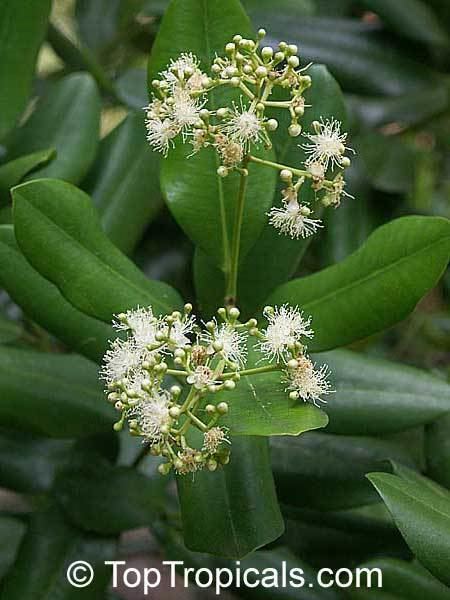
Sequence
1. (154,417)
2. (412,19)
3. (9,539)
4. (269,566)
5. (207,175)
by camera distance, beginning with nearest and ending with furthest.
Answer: (154,417) → (207,175) → (269,566) → (9,539) → (412,19)

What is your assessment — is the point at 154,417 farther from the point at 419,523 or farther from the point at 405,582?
the point at 405,582

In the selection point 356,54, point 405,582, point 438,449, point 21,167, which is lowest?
point 405,582

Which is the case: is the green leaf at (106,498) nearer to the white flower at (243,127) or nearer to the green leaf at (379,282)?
the green leaf at (379,282)

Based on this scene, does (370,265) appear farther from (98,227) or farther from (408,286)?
(98,227)

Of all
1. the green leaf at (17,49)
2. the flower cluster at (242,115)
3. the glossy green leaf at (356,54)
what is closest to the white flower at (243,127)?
the flower cluster at (242,115)

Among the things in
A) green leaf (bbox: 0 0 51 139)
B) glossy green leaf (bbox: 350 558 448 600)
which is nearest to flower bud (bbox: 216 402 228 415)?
glossy green leaf (bbox: 350 558 448 600)

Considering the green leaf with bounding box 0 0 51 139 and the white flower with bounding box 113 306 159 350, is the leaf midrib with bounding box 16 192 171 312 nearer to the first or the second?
the white flower with bounding box 113 306 159 350

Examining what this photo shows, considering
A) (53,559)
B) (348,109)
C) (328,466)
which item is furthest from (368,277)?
(348,109)

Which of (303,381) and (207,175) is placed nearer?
(303,381)
